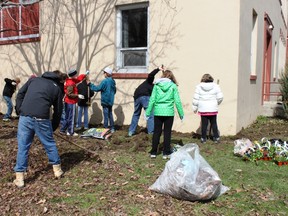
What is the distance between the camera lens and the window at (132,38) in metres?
9.62

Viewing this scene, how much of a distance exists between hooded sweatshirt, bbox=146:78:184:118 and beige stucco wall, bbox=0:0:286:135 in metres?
2.52

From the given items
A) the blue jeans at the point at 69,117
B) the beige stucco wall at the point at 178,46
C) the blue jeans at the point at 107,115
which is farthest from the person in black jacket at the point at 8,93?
the blue jeans at the point at 107,115

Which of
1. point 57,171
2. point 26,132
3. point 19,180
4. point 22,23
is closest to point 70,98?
point 57,171

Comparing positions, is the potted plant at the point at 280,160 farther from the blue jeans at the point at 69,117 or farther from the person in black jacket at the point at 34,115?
the blue jeans at the point at 69,117

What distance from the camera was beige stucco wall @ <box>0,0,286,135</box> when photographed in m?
8.38

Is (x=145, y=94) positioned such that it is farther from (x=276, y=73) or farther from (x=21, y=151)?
(x=276, y=73)

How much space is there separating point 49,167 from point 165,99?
235 cm

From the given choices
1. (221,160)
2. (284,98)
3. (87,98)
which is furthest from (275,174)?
(284,98)

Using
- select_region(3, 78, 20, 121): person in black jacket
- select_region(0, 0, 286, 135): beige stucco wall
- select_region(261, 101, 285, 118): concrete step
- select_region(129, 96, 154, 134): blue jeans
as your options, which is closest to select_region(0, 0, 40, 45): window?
select_region(0, 0, 286, 135): beige stucco wall

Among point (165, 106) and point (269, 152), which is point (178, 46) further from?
point (269, 152)

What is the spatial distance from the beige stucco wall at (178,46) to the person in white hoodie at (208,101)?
2.49 feet

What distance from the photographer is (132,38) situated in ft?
32.3

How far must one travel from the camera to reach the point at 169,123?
634 centimetres

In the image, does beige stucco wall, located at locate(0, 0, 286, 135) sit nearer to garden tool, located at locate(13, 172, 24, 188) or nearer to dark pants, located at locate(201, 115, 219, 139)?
dark pants, located at locate(201, 115, 219, 139)
